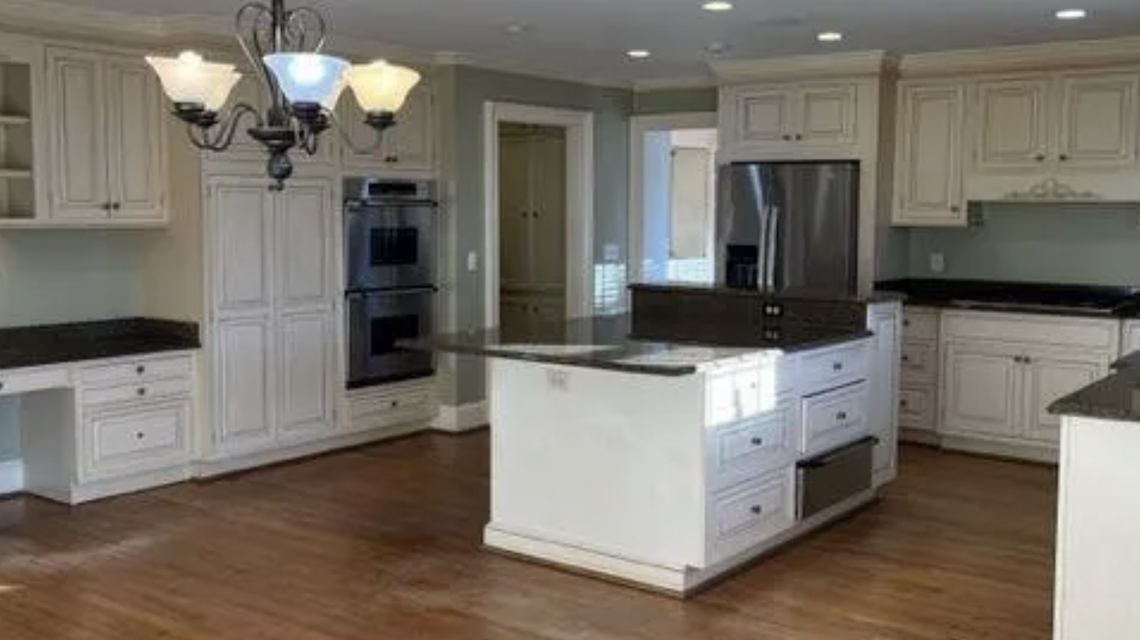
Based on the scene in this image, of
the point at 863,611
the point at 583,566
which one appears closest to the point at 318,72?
the point at 583,566

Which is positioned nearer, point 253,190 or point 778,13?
point 778,13

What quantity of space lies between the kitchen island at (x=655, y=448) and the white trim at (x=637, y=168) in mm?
3614

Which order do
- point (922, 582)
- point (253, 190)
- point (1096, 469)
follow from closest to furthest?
point (1096, 469) → point (922, 582) → point (253, 190)

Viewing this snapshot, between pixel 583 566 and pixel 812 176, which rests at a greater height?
pixel 812 176

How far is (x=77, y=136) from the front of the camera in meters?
5.57

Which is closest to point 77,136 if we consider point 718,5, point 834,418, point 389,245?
point 389,245

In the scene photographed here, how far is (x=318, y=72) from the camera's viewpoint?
3.24 metres

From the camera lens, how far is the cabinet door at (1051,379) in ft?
20.7

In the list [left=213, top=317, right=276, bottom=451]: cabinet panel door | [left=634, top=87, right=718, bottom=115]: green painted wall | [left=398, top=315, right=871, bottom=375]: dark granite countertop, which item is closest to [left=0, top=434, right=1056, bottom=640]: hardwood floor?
[left=213, top=317, right=276, bottom=451]: cabinet panel door

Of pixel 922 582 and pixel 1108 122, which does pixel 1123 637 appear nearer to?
pixel 922 582

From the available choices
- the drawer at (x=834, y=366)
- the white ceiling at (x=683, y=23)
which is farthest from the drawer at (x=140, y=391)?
the drawer at (x=834, y=366)

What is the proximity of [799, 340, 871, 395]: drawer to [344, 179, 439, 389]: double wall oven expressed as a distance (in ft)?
8.73

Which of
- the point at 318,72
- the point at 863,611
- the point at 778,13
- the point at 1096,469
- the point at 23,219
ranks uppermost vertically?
the point at 778,13

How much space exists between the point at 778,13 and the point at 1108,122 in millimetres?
2240
